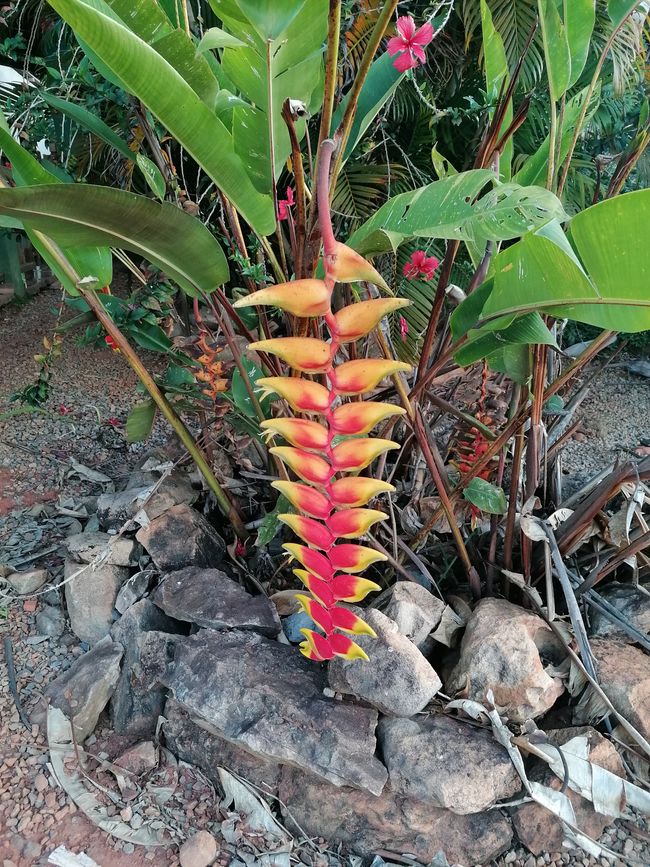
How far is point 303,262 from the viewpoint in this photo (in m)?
0.86

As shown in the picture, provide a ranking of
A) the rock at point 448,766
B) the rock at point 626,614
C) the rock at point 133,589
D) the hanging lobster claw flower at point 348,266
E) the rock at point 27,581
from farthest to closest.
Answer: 1. the rock at point 27,581
2. the rock at point 133,589
3. the rock at point 626,614
4. the rock at point 448,766
5. the hanging lobster claw flower at point 348,266

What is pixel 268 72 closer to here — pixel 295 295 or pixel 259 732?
pixel 295 295

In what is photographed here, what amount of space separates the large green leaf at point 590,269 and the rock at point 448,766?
0.67m

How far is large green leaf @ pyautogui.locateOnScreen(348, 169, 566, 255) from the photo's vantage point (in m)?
0.65

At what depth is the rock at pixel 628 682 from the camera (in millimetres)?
1009

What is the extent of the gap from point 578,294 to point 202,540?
0.96 meters

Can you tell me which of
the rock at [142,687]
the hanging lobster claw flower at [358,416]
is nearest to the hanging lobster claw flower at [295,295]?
the hanging lobster claw flower at [358,416]

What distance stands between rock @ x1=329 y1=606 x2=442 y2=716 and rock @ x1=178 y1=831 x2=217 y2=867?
0.30 m

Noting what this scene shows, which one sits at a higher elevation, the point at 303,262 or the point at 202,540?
the point at 303,262

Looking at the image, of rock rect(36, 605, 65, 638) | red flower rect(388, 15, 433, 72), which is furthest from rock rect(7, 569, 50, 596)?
red flower rect(388, 15, 433, 72)

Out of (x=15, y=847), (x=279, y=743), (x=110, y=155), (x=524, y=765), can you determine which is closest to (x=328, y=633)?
(x=279, y=743)

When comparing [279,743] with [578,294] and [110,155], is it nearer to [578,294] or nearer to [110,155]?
[578,294]

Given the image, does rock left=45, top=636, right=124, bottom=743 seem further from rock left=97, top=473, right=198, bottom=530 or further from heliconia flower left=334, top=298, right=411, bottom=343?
heliconia flower left=334, top=298, right=411, bottom=343

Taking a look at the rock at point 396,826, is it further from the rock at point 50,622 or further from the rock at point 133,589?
the rock at point 50,622
